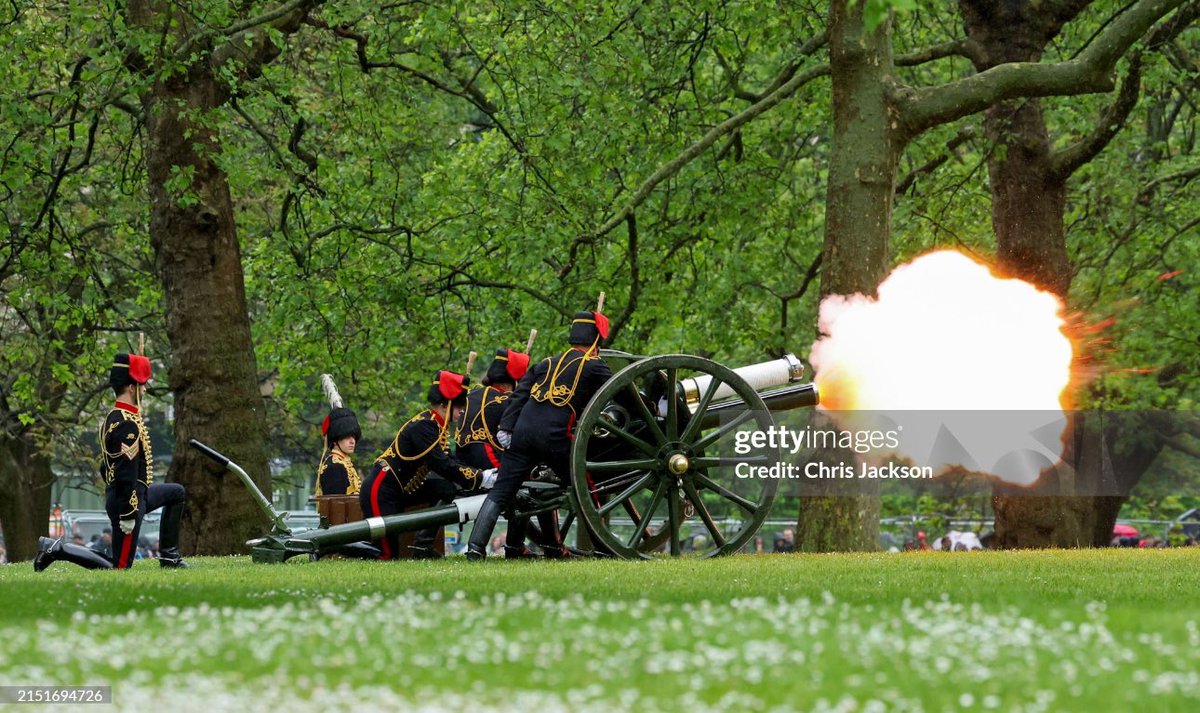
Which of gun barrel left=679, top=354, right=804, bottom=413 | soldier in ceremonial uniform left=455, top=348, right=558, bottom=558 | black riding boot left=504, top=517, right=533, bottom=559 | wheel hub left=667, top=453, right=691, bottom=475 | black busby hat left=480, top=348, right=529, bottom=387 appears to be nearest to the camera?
wheel hub left=667, top=453, right=691, bottom=475

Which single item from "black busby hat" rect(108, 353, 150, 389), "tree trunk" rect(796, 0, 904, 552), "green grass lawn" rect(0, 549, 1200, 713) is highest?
"tree trunk" rect(796, 0, 904, 552)

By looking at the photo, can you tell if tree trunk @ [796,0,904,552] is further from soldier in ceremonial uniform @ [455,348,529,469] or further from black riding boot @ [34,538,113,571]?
black riding boot @ [34,538,113,571]

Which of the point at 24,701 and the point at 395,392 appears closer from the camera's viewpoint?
the point at 24,701

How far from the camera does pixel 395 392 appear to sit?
26125 mm

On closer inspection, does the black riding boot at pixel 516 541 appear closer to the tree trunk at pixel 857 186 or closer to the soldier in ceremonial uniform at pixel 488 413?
the soldier in ceremonial uniform at pixel 488 413

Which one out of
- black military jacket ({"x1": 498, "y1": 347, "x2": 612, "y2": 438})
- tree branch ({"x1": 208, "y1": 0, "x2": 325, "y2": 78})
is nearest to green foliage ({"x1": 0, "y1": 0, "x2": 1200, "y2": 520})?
tree branch ({"x1": 208, "y1": 0, "x2": 325, "y2": 78})

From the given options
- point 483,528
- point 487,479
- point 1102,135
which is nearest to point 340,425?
point 487,479

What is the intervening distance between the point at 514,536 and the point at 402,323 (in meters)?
9.27

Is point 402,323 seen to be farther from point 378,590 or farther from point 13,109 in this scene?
point 378,590

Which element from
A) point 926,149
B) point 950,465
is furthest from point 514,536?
point 926,149

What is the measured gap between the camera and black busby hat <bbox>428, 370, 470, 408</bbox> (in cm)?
1489

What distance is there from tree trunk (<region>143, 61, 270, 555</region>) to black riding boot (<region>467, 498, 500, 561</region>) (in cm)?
494

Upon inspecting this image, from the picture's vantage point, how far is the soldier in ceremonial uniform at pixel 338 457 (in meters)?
16.2

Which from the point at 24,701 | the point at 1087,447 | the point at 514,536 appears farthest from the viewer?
the point at 1087,447
